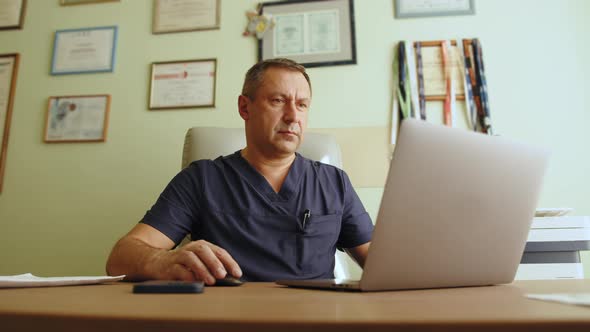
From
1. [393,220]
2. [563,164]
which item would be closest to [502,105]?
[563,164]

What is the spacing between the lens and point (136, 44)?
6.23 ft

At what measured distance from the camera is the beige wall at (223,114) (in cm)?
165

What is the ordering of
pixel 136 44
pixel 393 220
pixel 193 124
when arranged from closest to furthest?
pixel 393 220 < pixel 193 124 < pixel 136 44

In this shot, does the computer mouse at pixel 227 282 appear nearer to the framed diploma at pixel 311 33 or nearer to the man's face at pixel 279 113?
the man's face at pixel 279 113

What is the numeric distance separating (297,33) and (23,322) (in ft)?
5.59

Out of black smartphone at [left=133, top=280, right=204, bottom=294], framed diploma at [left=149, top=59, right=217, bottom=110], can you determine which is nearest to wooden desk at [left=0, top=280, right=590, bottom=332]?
black smartphone at [left=133, top=280, right=204, bottom=294]

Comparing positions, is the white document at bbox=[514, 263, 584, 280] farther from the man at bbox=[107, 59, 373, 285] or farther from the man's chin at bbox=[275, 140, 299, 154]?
the man's chin at bbox=[275, 140, 299, 154]

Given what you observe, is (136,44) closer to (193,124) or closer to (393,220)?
(193,124)

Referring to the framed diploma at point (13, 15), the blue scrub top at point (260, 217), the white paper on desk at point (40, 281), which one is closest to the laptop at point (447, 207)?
the white paper on desk at point (40, 281)

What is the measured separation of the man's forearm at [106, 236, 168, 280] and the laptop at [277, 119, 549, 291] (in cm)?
32

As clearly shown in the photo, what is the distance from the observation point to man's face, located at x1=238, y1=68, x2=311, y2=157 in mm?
1190

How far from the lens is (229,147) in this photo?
1.33 metres

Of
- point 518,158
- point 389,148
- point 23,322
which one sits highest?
point 389,148

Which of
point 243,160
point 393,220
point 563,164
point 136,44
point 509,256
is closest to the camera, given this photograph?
point 393,220
